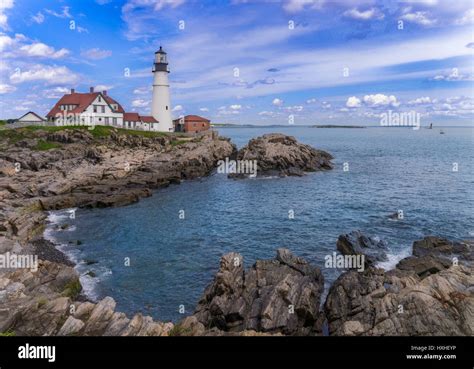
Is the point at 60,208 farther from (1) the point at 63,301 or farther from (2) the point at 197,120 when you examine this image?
(2) the point at 197,120

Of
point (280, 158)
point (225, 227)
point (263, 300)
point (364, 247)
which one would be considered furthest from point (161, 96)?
point (263, 300)

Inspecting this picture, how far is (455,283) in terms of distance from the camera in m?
16.3

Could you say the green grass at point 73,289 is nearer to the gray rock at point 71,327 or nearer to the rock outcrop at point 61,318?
the rock outcrop at point 61,318

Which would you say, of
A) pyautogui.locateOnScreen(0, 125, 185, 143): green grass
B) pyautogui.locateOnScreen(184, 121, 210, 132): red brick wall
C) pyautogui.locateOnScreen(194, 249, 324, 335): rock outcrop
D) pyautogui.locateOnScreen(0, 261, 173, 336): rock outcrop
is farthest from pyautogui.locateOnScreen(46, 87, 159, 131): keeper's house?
pyautogui.locateOnScreen(194, 249, 324, 335): rock outcrop

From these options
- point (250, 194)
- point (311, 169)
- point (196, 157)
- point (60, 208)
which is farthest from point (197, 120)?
point (60, 208)

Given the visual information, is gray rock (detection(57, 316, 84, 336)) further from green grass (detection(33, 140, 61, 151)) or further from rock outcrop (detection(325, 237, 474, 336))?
green grass (detection(33, 140, 61, 151))

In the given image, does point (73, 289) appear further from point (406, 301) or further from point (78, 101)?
point (78, 101)

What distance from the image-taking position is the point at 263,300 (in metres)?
18.4

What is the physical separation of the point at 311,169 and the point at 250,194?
22.1m

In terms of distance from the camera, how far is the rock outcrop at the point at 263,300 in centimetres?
1733

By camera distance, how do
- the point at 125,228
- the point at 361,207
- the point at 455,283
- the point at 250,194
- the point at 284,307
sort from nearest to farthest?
the point at 455,283 < the point at 284,307 < the point at 125,228 < the point at 361,207 < the point at 250,194

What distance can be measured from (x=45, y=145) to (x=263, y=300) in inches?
2488

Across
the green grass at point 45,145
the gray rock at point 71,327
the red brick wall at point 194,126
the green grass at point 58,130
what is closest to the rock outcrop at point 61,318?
the gray rock at point 71,327
